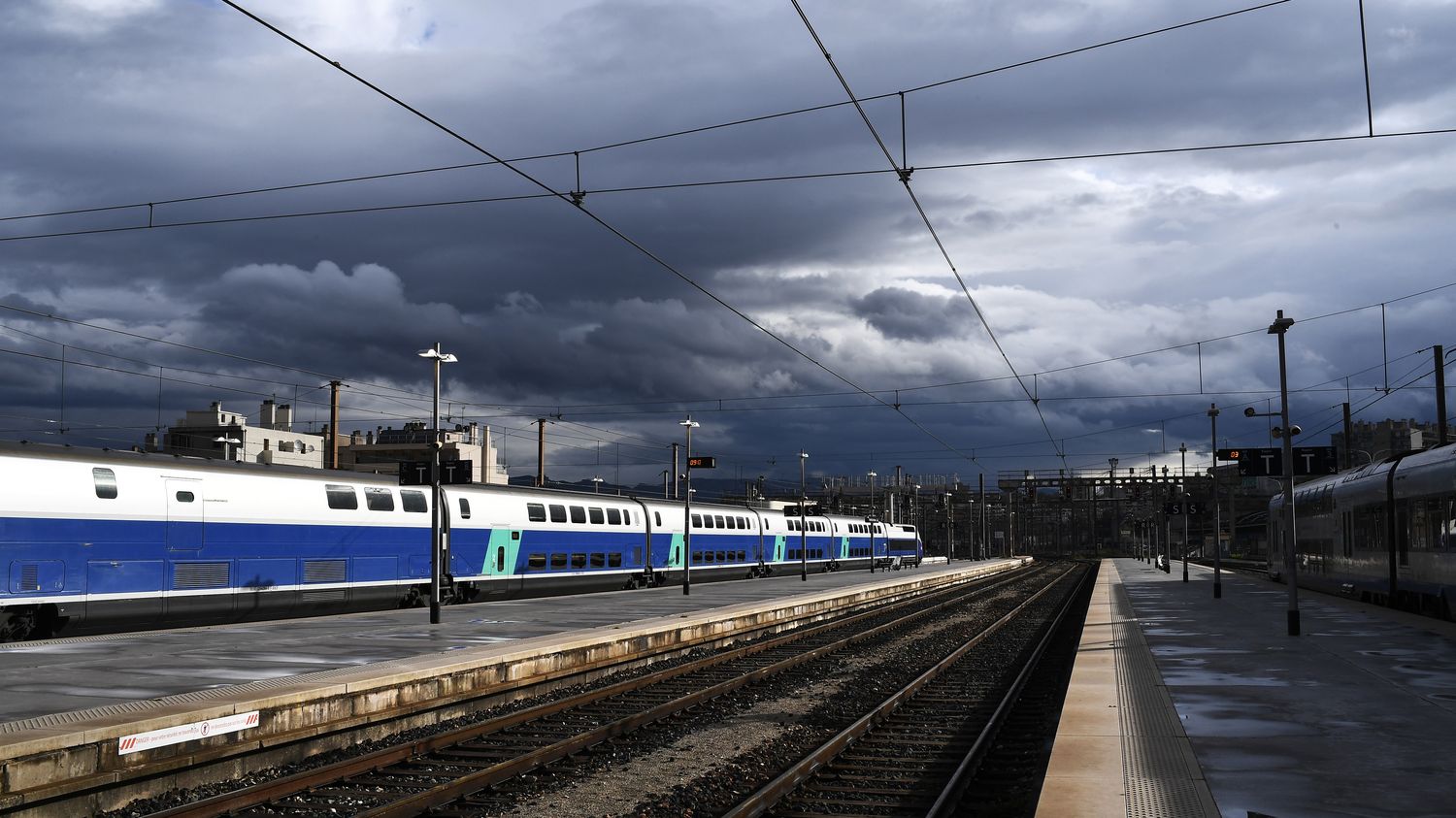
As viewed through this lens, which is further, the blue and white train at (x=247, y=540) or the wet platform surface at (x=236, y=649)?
the blue and white train at (x=247, y=540)

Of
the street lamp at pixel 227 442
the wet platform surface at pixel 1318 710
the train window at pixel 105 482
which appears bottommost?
the wet platform surface at pixel 1318 710

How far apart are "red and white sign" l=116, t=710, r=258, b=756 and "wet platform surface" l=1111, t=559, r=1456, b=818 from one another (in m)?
9.48

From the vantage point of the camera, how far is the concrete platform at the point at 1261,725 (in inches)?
→ 366

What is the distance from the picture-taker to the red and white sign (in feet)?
36.8

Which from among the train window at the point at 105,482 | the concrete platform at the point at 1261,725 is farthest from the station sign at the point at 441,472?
the concrete platform at the point at 1261,725

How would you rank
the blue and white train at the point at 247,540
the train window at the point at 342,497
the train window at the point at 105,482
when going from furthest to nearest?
1. the train window at the point at 342,497
2. the train window at the point at 105,482
3. the blue and white train at the point at 247,540

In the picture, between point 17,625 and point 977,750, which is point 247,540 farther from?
point 977,750

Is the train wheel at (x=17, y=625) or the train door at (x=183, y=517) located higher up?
the train door at (x=183, y=517)

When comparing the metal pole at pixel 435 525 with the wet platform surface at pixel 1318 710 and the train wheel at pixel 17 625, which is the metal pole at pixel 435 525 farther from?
the wet platform surface at pixel 1318 710

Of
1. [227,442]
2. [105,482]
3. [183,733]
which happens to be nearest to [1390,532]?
[183,733]

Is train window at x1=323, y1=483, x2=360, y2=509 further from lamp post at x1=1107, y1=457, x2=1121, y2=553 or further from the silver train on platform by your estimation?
lamp post at x1=1107, y1=457, x2=1121, y2=553

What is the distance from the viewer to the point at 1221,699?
14.8m

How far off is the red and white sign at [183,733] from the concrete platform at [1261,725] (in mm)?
8218

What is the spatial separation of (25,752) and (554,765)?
15.7 feet
